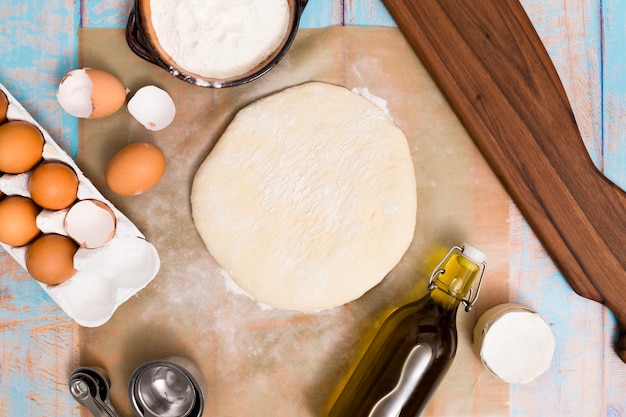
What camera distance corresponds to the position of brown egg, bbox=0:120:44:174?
3.23 feet

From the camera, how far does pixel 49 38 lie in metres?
1.13

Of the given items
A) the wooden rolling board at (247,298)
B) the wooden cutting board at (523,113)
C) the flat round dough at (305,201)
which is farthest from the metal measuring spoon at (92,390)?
the wooden cutting board at (523,113)

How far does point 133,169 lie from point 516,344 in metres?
0.84

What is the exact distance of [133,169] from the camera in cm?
101

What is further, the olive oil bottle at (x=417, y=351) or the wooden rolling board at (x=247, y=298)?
the wooden rolling board at (x=247, y=298)

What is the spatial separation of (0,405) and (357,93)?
102cm

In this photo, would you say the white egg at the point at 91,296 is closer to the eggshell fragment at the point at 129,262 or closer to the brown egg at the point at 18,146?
the eggshell fragment at the point at 129,262

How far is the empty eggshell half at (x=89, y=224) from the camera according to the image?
1019 millimetres

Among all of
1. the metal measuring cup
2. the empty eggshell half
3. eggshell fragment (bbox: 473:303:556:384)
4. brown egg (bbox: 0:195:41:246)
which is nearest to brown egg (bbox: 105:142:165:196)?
the empty eggshell half

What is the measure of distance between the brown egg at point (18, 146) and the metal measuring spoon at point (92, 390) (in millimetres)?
428

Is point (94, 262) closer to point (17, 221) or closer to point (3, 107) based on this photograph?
point (17, 221)

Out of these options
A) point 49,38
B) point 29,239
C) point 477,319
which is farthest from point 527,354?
point 49,38

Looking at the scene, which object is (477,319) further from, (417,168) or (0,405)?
(0,405)

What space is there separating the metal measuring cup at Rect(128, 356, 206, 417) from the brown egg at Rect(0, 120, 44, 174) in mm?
454
